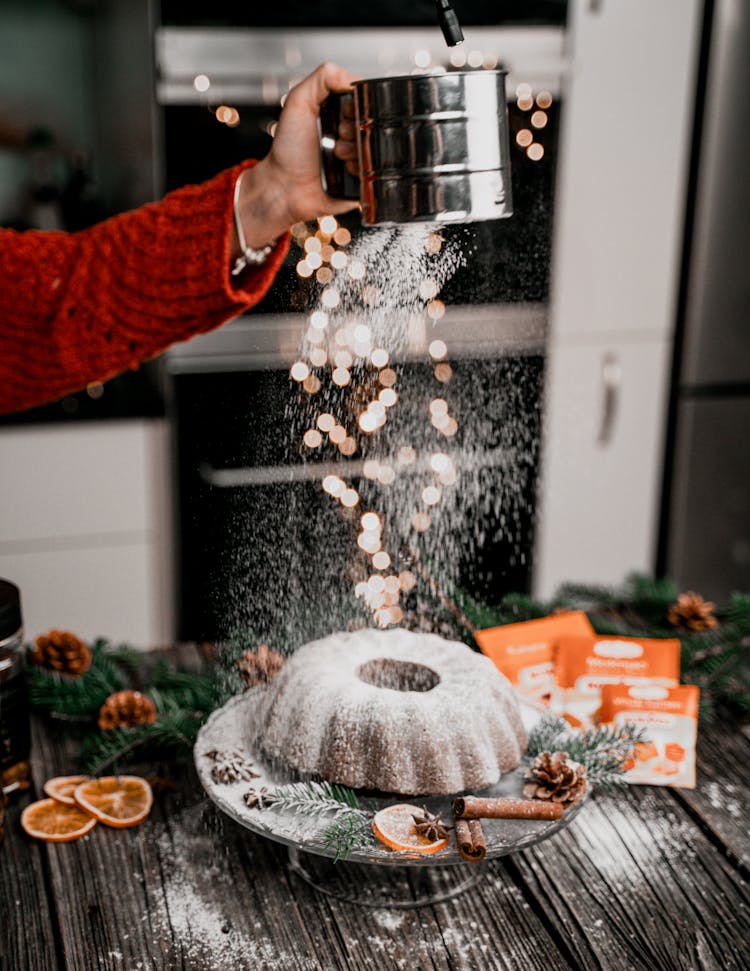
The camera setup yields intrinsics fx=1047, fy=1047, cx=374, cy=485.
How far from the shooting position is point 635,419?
8.25ft

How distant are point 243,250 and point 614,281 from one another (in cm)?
138

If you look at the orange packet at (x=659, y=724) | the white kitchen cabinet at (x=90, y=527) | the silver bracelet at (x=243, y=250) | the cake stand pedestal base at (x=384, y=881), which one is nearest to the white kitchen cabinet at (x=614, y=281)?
the white kitchen cabinet at (x=90, y=527)

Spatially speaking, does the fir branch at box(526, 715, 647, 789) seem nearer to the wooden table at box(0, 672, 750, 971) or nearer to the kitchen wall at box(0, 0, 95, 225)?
the wooden table at box(0, 672, 750, 971)

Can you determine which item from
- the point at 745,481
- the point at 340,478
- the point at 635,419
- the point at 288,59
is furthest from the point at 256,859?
the point at 745,481

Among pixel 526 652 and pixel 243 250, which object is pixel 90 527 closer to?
pixel 243 250

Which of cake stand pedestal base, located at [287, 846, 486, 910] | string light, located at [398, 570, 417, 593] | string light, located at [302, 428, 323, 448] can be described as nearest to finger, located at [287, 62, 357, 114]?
string light, located at [302, 428, 323, 448]

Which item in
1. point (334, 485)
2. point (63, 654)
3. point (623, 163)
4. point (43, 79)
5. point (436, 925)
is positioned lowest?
point (436, 925)

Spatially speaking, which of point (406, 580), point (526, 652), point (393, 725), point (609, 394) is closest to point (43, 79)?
point (609, 394)

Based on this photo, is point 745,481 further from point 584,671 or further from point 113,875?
point 113,875

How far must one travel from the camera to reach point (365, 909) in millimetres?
887

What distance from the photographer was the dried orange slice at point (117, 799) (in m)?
0.98

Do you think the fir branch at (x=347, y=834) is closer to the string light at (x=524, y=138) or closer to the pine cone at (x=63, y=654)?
the pine cone at (x=63, y=654)

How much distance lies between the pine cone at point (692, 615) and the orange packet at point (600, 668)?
0.70 ft

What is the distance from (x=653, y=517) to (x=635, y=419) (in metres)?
0.27
